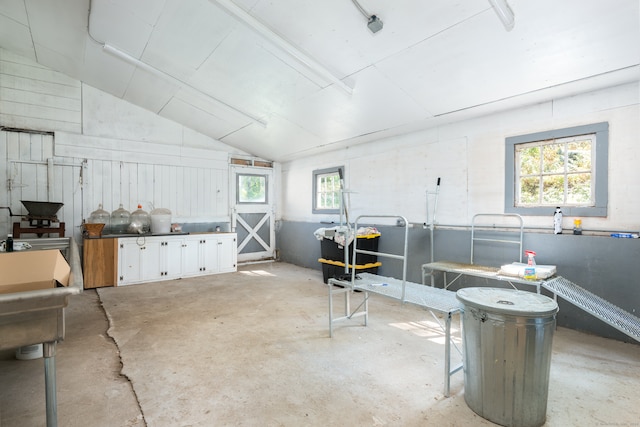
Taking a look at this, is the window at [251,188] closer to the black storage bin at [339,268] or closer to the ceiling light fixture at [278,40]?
the black storage bin at [339,268]

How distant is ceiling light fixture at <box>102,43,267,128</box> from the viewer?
4512 mm

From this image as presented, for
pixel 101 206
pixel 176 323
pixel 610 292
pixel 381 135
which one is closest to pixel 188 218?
pixel 101 206

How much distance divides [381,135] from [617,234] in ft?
10.8

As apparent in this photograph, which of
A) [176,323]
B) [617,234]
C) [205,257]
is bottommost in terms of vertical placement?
[176,323]

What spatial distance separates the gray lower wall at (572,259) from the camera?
10.4 feet

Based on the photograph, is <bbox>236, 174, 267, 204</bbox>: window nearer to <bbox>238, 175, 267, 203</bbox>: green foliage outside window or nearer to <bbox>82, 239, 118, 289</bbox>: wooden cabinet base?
<bbox>238, 175, 267, 203</bbox>: green foliage outside window

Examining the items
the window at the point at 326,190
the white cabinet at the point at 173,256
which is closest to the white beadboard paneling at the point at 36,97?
the white cabinet at the point at 173,256

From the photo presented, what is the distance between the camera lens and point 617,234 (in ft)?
10.5

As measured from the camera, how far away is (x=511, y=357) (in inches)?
73.5

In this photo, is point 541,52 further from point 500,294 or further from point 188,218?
point 188,218

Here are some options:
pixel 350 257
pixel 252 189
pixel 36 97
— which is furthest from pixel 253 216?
pixel 36 97

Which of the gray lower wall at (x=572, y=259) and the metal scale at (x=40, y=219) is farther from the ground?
the metal scale at (x=40, y=219)

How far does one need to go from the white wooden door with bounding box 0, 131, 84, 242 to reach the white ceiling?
4.72ft

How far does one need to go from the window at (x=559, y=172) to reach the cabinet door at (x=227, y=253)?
5079mm
